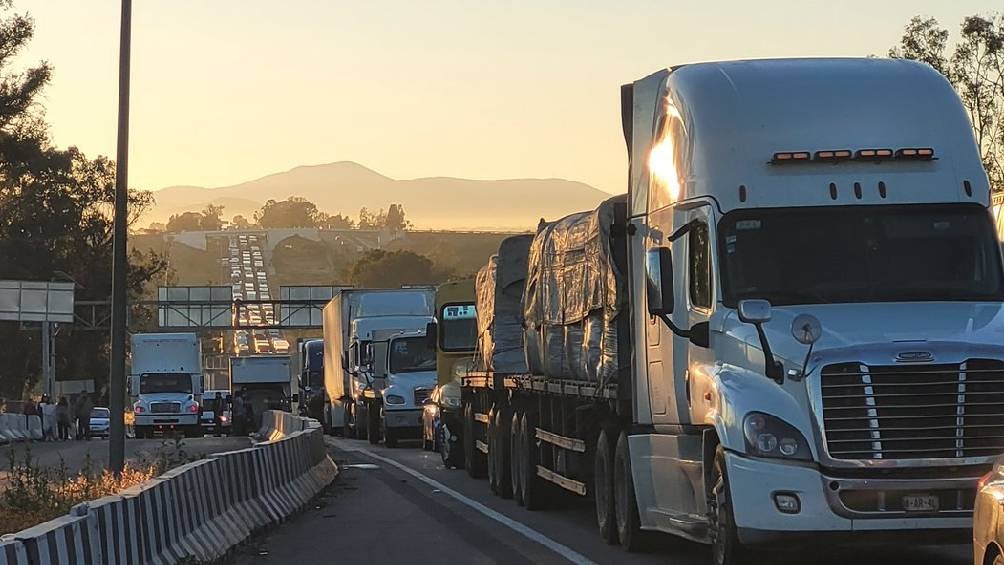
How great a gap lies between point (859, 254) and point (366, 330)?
34539 mm

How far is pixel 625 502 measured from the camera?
1592 cm

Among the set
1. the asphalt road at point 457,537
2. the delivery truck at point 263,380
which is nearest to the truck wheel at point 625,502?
the asphalt road at point 457,537

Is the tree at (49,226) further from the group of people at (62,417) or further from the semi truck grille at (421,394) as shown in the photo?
the semi truck grille at (421,394)

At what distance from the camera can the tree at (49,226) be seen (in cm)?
7669

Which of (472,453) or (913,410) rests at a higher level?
(913,410)

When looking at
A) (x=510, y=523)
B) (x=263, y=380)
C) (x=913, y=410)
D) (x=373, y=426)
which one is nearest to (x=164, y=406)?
(x=263, y=380)

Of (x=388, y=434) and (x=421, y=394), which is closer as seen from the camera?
(x=421, y=394)

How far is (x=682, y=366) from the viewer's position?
14117 mm

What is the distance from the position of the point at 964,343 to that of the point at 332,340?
4214 cm

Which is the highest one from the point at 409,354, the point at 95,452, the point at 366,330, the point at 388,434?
the point at 366,330

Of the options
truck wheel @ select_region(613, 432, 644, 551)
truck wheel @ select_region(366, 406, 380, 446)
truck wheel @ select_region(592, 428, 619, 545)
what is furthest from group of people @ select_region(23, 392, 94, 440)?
truck wheel @ select_region(613, 432, 644, 551)

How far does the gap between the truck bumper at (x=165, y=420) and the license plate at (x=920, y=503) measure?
178ft

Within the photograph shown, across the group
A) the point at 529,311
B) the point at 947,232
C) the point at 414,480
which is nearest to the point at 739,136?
the point at 947,232

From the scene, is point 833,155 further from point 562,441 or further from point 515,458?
point 515,458
